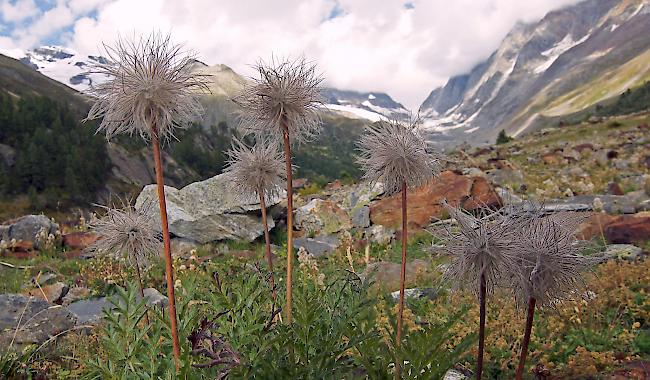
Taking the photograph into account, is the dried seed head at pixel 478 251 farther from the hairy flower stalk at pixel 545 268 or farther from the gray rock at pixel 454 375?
the gray rock at pixel 454 375

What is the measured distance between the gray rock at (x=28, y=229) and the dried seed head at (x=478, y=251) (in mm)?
13996

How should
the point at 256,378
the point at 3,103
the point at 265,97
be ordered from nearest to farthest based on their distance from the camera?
the point at 256,378 < the point at 265,97 < the point at 3,103

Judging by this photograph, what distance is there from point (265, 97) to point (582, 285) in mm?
2147

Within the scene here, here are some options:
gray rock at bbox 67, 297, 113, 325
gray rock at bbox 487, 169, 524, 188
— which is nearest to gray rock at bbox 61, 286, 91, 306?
gray rock at bbox 67, 297, 113, 325

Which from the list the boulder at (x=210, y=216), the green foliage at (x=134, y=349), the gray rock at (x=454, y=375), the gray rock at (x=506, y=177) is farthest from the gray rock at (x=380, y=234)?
the green foliage at (x=134, y=349)

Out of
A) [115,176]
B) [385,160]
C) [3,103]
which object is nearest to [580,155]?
[385,160]

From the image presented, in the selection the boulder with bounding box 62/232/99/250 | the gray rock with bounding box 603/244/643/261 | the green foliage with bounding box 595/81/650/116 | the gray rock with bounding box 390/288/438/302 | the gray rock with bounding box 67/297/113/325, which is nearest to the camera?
the gray rock with bounding box 67/297/113/325

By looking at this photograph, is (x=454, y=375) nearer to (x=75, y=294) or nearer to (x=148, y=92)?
(x=148, y=92)

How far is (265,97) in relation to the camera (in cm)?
313

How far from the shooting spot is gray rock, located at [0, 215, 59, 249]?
45.8ft

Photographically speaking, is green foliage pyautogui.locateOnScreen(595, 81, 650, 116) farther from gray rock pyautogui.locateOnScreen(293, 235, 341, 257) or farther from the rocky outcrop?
gray rock pyautogui.locateOnScreen(293, 235, 341, 257)

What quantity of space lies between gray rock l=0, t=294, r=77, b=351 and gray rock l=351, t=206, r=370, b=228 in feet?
31.1

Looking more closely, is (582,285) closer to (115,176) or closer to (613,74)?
(115,176)

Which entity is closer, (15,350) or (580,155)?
(15,350)
